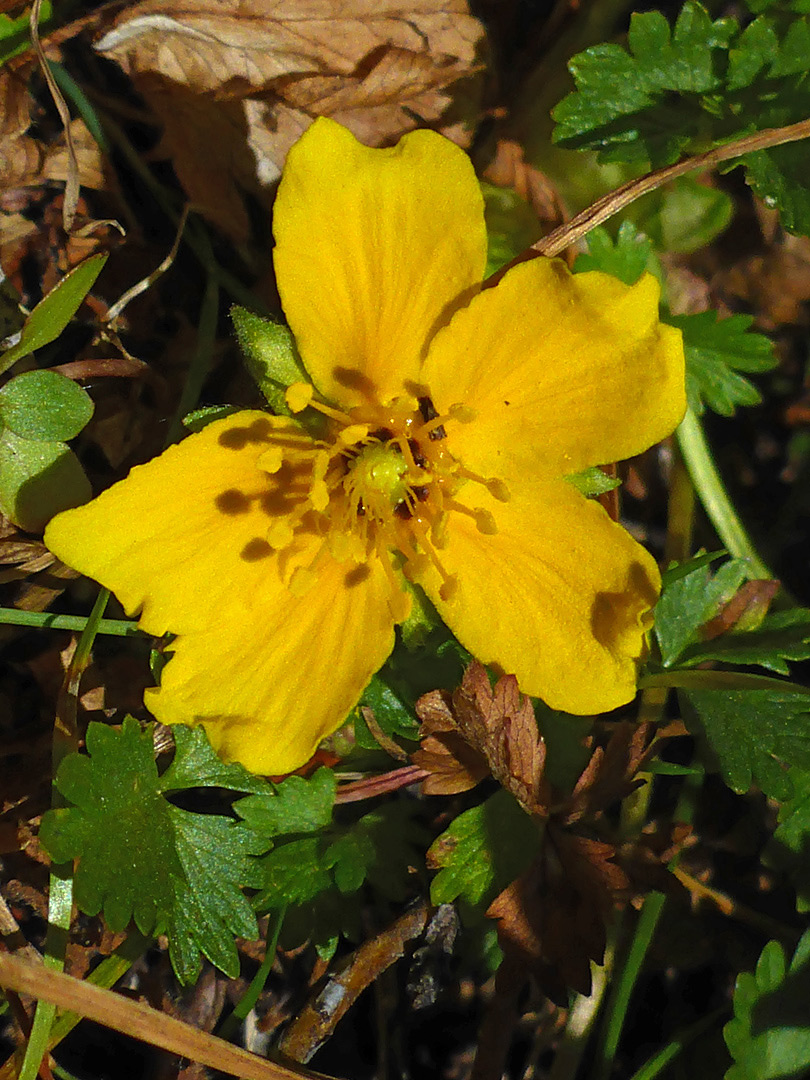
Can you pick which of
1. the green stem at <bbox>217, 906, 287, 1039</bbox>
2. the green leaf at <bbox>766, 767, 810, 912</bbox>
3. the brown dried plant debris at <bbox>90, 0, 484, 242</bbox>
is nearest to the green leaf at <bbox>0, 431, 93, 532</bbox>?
the brown dried plant debris at <bbox>90, 0, 484, 242</bbox>

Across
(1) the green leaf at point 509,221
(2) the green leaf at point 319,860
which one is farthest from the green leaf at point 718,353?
(2) the green leaf at point 319,860

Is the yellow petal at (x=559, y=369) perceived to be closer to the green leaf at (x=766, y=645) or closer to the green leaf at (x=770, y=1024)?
the green leaf at (x=766, y=645)

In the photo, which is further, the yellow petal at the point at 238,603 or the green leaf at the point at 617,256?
the green leaf at the point at 617,256

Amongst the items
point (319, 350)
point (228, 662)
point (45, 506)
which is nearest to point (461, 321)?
point (319, 350)

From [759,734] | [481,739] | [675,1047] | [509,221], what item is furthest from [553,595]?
[675,1047]

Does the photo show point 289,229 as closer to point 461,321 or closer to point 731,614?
point 461,321

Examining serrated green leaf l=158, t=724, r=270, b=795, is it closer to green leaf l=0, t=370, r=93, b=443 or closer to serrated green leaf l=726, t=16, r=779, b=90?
green leaf l=0, t=370, r=93, b=443
